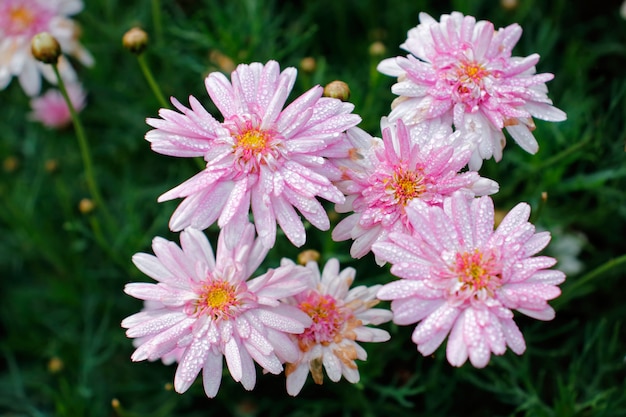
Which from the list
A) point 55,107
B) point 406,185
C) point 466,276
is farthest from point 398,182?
point 55,107

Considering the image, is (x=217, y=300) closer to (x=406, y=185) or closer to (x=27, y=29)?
A: (x=406, y=185)

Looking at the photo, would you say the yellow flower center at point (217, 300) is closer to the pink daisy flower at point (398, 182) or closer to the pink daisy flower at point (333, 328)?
the pink daisy flower at point (333, 328)

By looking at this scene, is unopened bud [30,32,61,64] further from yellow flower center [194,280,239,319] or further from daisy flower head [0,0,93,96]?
yellow flower center [194,280,239,319]

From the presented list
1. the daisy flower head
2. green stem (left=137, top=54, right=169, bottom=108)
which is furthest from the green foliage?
green stem (left=137, top=54, right=169, bottom=108)

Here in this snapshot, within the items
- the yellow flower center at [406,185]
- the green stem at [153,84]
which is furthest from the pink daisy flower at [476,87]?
the green stem at [153,84]

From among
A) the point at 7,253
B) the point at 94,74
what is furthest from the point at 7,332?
the point at 94,74

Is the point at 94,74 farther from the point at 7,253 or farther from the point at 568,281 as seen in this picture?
the point at 568,281

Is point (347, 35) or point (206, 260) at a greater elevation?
point (347, 35)
